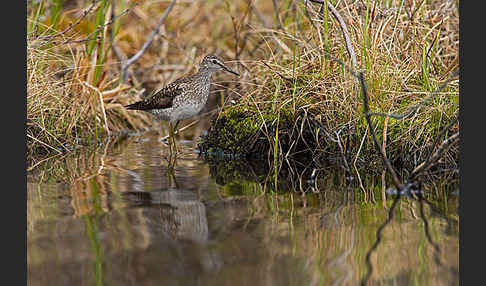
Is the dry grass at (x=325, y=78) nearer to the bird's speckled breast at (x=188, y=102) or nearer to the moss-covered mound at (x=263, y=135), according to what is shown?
the moss-covered mound at (x=263, y=135)

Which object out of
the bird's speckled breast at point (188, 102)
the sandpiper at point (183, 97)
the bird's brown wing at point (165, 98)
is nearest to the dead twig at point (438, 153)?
the sandpiper at point (183, 97)

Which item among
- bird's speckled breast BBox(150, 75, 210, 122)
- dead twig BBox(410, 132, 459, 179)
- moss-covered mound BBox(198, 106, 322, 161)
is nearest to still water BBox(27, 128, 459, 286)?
dead twig BBox(410, 132, 459, 179)

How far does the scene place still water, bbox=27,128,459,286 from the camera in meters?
3.33

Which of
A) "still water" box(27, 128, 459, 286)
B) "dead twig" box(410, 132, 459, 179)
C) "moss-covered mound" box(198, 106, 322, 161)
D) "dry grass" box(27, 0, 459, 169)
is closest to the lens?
"still water" box(27, 128, 459, 286)

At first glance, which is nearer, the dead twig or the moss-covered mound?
the dead twig

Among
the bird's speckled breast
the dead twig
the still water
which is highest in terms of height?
the bird's speckled breast

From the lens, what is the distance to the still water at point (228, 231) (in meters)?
3.33

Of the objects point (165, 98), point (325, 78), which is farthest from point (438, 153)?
point (165, 98)

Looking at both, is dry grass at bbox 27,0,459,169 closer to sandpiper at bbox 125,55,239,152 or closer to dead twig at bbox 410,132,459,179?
sandpiper at bbox 125,55,239,152

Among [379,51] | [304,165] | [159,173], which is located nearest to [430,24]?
[379,51]

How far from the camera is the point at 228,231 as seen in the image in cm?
409

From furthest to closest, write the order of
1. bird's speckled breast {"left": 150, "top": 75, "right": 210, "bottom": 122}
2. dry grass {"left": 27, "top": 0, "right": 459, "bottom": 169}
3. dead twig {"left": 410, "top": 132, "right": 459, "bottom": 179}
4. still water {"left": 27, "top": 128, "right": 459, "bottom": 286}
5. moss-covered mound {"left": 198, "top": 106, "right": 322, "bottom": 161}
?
1. bird's speckled breast {"left": 150, "top": 75, "right": 210, "bottom": 122}
2. moss-covered mound {"left": 198, "top": 106, "right": 322, "bottom": 161}
3. dry grass {"left": 27, "top": 0, "right": 459, "bottom": 169}
4. dead twig {"left": 410, "top": 132, "right": 459, "bottom": 179}
5. still water {"left": 27, "top": 128, "right": 459, "bottom": 286}

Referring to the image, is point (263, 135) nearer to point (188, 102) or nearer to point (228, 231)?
point (188, 102)

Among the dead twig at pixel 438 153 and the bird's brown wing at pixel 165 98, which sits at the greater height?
the bird's brown wing at pixel 165 98
